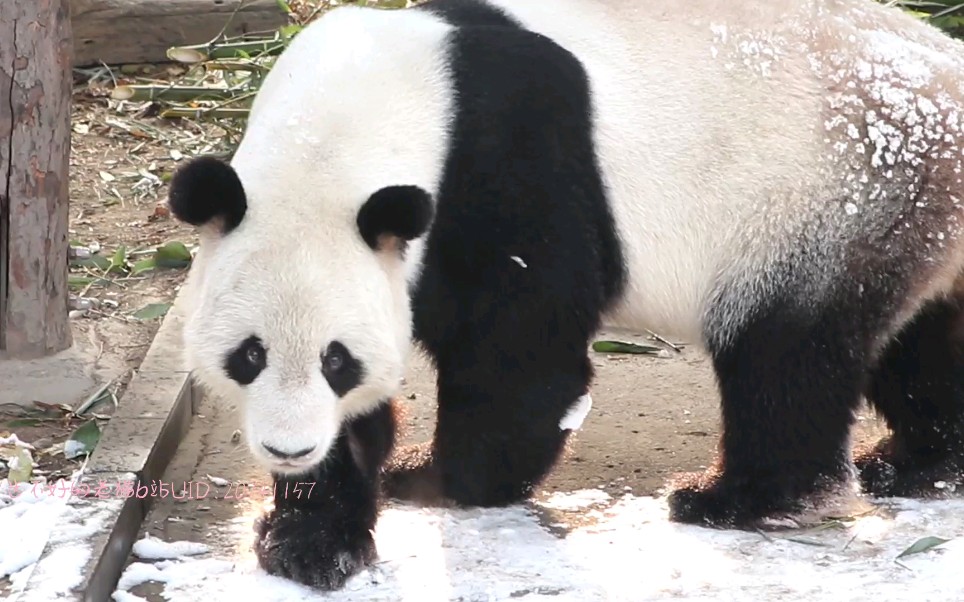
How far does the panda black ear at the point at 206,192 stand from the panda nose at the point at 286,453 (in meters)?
0.53

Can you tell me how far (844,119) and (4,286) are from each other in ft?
8.89

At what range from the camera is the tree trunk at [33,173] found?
183 inches

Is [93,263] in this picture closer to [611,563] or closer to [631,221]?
[631,221]

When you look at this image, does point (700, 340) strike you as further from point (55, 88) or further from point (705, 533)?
point (55, 88)

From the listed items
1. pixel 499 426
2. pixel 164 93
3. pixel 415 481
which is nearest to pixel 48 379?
pixel 415 481

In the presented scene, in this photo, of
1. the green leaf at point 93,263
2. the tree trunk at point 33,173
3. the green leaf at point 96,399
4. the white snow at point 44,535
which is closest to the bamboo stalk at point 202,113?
the green leaf at point 93,263

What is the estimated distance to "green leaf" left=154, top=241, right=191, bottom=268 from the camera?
5906 mm

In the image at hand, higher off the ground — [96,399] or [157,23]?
[157,23]

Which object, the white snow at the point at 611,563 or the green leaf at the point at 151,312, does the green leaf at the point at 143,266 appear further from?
the white snow at the point at 611,563

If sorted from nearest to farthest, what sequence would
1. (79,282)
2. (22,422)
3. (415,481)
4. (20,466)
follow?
1. (415,481)
2. (20,466)
3. (22,422)
4. (79,282)

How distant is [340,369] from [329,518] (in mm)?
585

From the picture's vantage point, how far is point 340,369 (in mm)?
3316

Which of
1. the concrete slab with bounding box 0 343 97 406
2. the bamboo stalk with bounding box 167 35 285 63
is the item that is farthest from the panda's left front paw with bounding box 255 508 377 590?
the bamboo stalk with bounding box 167 35 285 63

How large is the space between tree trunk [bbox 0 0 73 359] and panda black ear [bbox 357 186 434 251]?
1816 mm
